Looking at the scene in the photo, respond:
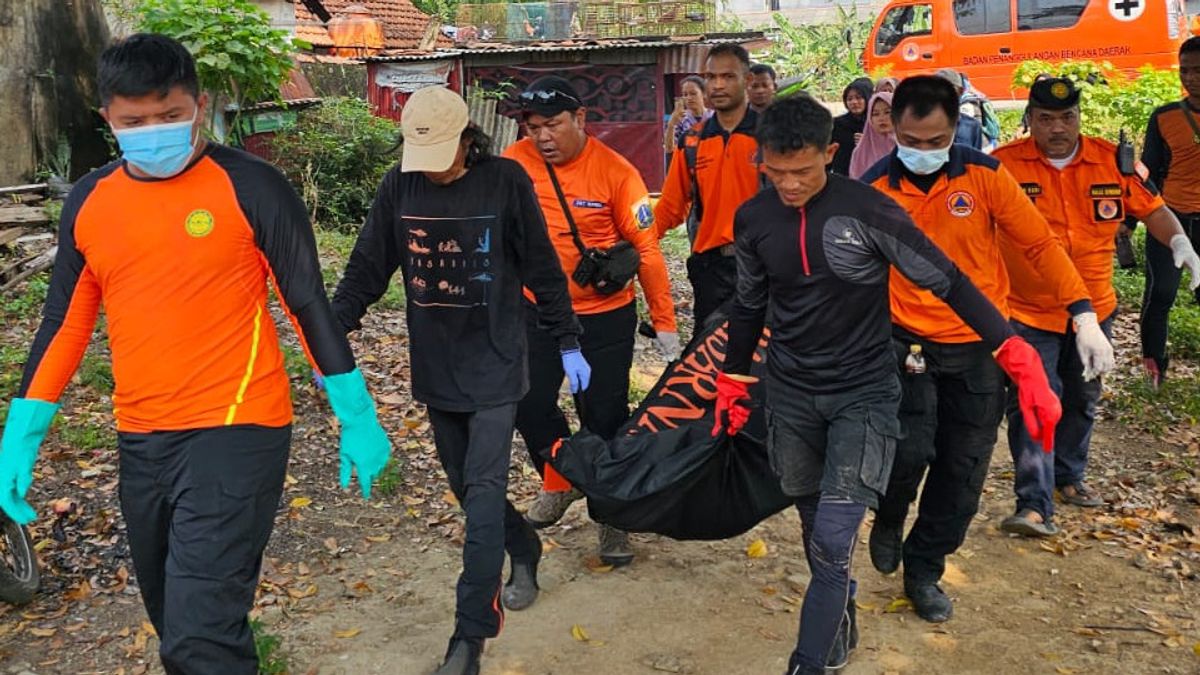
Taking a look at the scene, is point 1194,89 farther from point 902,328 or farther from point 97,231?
point 97,231

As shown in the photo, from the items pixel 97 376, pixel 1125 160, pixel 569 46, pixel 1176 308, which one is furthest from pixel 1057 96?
pixel 569 46

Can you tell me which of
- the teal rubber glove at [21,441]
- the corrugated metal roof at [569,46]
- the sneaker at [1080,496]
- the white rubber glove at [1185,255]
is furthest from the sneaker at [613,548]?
the corrugated metal roof at [569,46]

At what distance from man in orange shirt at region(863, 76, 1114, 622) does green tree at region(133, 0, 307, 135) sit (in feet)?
23.1

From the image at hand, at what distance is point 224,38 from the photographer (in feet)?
Result: 32.3

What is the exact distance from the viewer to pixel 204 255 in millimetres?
3037

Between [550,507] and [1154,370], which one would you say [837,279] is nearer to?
[550,507]

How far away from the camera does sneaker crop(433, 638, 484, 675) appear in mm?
3977

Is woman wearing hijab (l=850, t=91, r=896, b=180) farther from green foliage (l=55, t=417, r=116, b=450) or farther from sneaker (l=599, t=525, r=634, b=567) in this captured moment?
green foliage (l=55, t=417, r=116, b=450)

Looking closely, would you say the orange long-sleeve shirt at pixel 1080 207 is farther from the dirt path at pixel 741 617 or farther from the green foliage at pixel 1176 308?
the green foliage at pixel 1176 308

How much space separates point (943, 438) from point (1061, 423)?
1.57 meters

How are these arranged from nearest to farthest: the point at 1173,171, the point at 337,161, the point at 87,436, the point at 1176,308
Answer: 1. the point at 87,436
2. the point at 1173,171
3. the point at 1176,308
4. the point at 337,161

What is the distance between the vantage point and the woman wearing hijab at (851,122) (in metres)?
7.56

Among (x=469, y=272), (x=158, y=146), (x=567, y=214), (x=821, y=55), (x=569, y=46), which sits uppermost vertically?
A: (x=821, y=55)

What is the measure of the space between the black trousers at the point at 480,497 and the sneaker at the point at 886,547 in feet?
5.47
